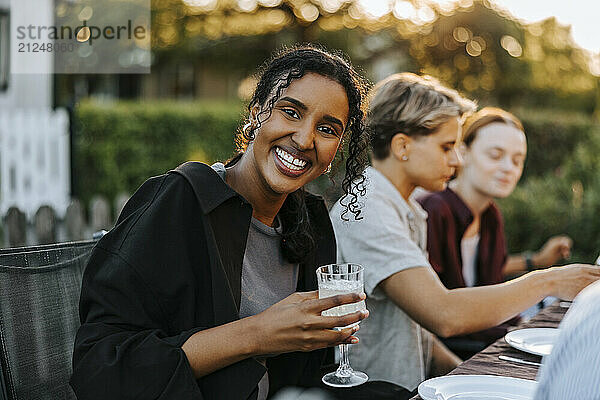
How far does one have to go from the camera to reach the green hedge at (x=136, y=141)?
30.5ft

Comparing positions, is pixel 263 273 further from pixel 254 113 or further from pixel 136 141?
pixel 136 141

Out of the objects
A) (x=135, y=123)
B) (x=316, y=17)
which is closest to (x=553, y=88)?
(x=316, y=17)

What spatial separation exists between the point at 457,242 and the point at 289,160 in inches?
68.9

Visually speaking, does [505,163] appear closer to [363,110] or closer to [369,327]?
[369,327]

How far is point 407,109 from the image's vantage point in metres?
2.81

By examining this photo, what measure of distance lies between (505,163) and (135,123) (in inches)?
273

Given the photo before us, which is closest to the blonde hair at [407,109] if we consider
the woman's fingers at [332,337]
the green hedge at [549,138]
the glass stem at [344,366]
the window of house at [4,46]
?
the glass stem at [344,366]

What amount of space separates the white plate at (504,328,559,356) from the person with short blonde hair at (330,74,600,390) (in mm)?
107

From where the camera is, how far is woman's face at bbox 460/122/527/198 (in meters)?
3.76

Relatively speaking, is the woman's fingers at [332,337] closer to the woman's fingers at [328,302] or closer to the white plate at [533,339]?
the woman's fingers at [328,302]

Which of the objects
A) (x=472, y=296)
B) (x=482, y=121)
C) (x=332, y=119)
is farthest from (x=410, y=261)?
(x=482, y=121)

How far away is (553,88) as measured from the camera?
2233cm

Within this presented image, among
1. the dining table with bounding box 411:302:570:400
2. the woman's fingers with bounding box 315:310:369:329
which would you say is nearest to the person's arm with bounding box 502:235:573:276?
the dining table with bounding box 411:302:570:400

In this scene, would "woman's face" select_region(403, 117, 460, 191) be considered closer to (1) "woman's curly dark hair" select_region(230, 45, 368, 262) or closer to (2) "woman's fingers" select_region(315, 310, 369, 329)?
(1) "woman's curly dark hair" select_region(230, 45, 368, 262)
